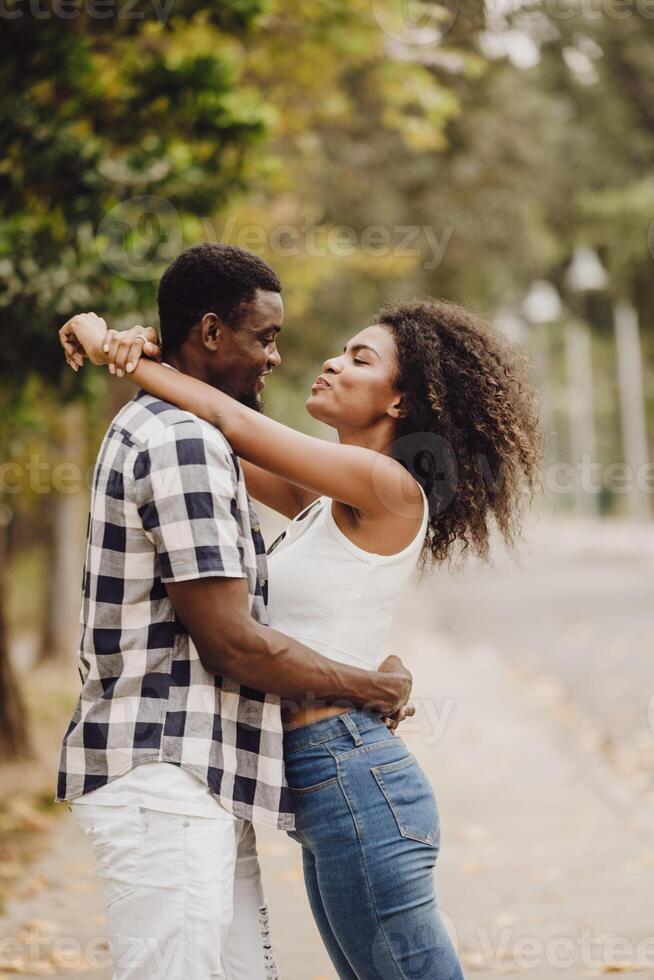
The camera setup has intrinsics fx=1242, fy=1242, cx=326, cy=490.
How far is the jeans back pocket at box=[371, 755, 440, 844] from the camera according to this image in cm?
275

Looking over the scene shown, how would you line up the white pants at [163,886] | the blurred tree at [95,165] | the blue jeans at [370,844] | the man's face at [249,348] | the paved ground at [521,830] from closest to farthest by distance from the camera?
1. the white pants at [163,886]
2. the blue jeans at [370,844]
3. the man's face at [249,348]
4. the paved ground at [521,830]
5. the blurred tree at [95,165]

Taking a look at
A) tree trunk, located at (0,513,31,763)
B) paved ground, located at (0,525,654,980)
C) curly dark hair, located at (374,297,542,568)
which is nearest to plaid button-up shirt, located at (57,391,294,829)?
curly dark hair, located at (374,297,542,568)

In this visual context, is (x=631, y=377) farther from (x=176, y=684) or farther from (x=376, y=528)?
(x=176, y=684)

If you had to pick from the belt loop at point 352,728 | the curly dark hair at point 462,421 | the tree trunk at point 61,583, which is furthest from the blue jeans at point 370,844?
the tree trunk at point 61,583

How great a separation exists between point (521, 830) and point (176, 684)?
564cm

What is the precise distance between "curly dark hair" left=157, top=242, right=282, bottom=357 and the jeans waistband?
3.04 feet

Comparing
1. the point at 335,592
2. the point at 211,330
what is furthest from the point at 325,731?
the point at 211,330

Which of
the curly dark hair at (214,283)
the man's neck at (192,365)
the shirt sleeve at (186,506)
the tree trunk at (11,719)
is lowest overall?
the tree trunk at (11,719)

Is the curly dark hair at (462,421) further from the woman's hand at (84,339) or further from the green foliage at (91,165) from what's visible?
the green foliage at (91,165)

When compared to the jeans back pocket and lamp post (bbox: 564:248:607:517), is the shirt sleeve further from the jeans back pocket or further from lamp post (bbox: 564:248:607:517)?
lamp post (bbox: 564:248:607:517)

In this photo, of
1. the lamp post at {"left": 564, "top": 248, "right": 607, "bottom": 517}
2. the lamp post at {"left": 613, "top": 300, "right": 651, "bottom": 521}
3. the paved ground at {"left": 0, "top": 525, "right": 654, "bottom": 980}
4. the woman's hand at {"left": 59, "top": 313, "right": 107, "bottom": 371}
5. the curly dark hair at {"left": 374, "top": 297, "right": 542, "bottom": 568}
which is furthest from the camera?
the lamp post at {"left": 564, "top": 248, "right": 607, "bottom": 517}

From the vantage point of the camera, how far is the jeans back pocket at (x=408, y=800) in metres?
2.75

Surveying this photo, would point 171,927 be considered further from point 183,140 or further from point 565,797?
point 565,797

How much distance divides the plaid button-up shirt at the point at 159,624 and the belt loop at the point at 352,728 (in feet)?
0.63
